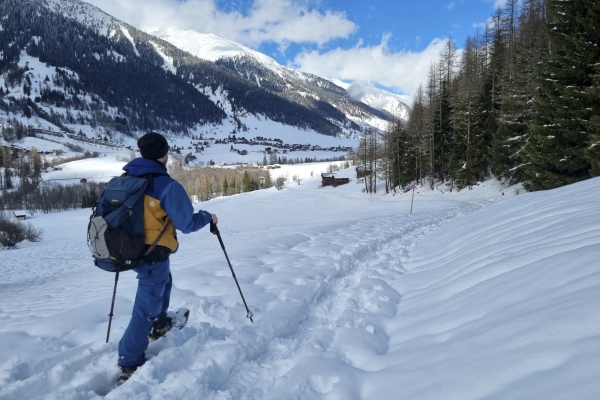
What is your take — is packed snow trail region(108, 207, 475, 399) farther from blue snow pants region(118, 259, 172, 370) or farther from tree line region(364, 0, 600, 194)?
tree line region(364, 0, 600, 194)

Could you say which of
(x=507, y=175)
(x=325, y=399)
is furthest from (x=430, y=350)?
(x=507, y=175)

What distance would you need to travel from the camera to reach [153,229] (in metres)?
3.12

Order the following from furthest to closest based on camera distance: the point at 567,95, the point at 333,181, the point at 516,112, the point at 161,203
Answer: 1. the point at 333,181
2. the point at 516,112
3. the point at 567,95
4. the point at 161,203

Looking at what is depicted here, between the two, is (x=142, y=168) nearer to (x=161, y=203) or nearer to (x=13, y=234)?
(x=161, y=203)

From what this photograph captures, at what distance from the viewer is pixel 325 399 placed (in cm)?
266

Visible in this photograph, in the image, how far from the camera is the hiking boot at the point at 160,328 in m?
3.60

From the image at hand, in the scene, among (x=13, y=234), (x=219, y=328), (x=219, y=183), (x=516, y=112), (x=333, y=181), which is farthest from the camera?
(x=219, y=183)

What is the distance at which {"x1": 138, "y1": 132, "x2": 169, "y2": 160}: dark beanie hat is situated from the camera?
321cm

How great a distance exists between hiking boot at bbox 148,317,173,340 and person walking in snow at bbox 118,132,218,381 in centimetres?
40

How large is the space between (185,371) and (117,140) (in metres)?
225

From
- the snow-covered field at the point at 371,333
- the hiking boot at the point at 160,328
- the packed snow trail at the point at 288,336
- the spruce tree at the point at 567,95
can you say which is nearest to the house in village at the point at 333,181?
the spruce tree at the point at 567,95

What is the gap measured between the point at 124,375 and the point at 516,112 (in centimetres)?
2727

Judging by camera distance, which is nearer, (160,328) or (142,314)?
(142,314)

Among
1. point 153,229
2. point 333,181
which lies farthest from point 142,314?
point 333,181
